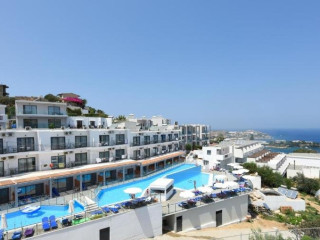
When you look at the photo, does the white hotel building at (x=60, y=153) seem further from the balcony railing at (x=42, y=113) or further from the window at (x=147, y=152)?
the window at (x=147, y=152)

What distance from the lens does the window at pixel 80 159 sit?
2877cm

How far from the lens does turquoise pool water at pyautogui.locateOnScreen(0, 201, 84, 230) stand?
17.2 metres

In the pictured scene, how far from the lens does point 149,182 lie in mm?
29391

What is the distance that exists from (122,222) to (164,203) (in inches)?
219

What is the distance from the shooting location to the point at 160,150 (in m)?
42.5

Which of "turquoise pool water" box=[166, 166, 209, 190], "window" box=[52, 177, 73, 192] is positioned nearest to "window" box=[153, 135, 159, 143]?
"turquoise pool water" box=[166, 166, 209, 190]

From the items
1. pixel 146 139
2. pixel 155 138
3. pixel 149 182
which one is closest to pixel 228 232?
pixel 149 182

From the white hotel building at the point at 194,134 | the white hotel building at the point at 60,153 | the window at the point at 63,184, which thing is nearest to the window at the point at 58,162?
the white hotel building at the point at 60,153

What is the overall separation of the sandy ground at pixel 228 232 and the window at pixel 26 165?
16.6m

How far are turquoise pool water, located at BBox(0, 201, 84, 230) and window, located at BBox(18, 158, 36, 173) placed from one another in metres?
6.63

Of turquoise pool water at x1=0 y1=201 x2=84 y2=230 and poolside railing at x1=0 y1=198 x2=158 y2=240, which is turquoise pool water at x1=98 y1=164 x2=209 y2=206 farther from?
poolside railing at x1=0 y1=198 x2=158 y2=240

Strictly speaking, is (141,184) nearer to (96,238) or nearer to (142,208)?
(142,208)

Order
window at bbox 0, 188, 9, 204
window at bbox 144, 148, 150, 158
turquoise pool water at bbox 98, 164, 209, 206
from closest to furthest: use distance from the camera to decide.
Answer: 1. window at bbox 0, 188, 9, 204
2. turquoise pool water at bbox 98, 164, 209, 206
3. window at bbox 144, 148, 150, 158

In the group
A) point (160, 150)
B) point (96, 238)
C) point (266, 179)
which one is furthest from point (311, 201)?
point (96, 238)
